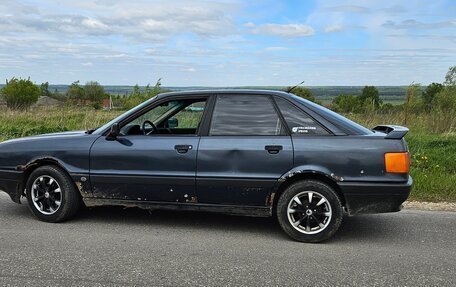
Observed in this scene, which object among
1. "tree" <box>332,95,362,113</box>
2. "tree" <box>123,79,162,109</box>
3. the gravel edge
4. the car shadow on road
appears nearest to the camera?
the car shadow on road

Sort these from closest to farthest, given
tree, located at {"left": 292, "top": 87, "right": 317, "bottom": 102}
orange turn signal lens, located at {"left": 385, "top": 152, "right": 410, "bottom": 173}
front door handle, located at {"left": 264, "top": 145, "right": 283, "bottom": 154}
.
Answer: orange turn signal lens, located at {"left": 385, "top": 152, "right": 410, "bottom": 173} → front door handle, located at {"left": 264, "top": 145, "right": 283, "bottom": 154} → tree, located at {"left": 292, "top": 87, "right": 317, "bottom": 102}

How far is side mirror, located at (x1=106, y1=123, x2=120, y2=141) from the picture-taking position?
532 centimetres

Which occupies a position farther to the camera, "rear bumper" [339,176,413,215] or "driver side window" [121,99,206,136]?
"driver side window" [121,99,206,136]

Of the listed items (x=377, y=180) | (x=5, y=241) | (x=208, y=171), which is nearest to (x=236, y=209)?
(x=208, y=171)

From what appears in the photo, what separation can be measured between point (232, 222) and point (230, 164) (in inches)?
39.0

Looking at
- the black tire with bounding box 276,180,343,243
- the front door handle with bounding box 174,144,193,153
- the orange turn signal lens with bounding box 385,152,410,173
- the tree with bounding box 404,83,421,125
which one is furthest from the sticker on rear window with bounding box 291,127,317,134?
the tree with bounding box 404,83,421,125

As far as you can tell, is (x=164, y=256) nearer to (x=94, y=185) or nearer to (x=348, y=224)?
(x=94, y=185)

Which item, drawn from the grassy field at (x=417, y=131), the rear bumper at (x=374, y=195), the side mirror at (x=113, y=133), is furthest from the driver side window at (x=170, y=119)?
the grassy field at (x=417, y=131)

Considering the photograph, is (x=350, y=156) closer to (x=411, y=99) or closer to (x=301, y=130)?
(x=301, y=130)

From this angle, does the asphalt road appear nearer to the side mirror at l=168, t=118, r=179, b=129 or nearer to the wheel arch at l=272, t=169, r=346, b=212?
the wheel arch at l=272, t=169, r=346, b=212

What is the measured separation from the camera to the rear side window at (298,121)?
5.04m

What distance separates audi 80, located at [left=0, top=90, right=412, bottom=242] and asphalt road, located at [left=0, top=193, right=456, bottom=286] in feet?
0.99

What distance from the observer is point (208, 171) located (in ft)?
16.7

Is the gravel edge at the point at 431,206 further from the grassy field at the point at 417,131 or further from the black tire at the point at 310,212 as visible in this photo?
the black tire at the point at 310,212
